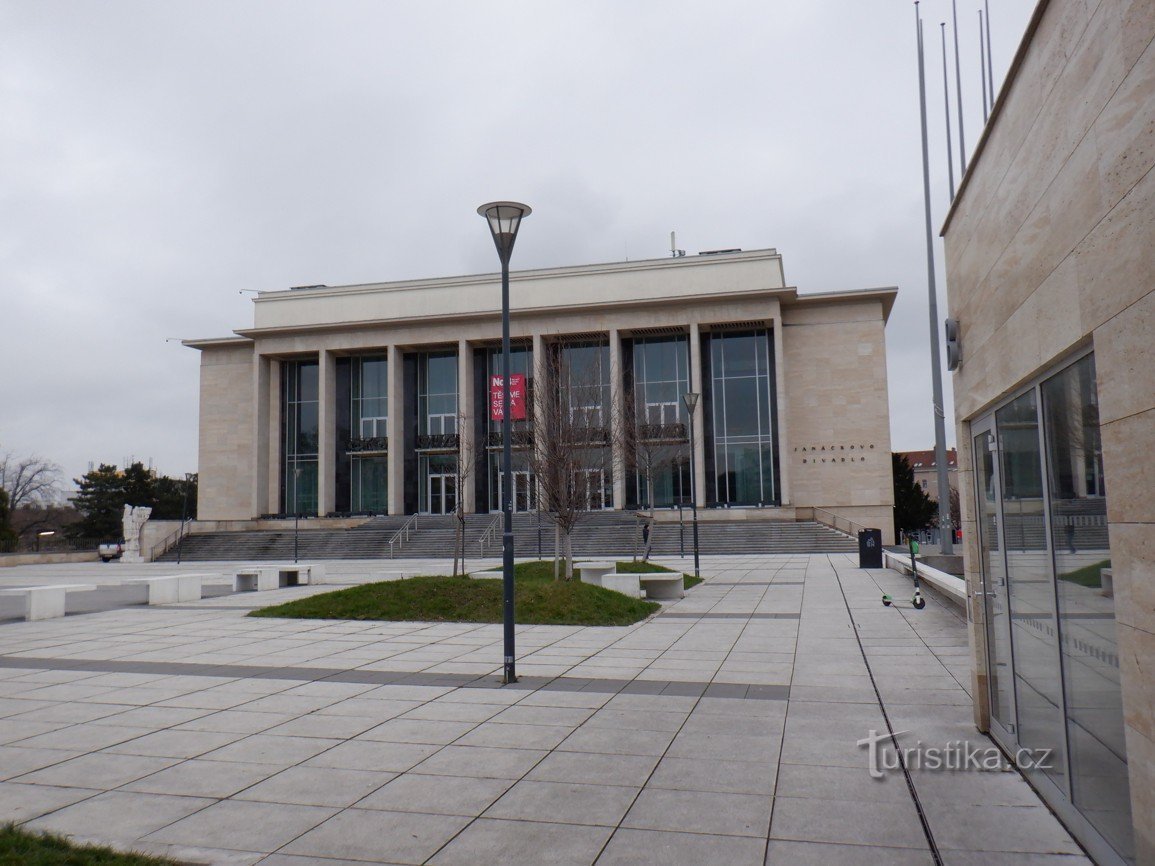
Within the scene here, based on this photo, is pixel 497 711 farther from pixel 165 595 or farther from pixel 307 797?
pixel 165 595

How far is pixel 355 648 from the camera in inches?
485

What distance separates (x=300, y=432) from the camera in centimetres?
6125

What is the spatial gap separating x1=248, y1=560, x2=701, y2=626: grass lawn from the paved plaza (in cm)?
203

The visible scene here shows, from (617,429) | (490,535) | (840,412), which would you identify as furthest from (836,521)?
(617,429)

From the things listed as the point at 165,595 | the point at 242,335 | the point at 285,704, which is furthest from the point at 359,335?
the point at 285,704

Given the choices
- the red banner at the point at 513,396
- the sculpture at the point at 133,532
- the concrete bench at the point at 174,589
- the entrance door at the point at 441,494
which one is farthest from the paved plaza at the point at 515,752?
the entrance door at the point at 441,494

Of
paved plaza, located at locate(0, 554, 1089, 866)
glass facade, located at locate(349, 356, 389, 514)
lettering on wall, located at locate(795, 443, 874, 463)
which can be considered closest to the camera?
paved plaza, located at locate(0, 554, 1089, 866)

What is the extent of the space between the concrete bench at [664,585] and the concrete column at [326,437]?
42.3 meters

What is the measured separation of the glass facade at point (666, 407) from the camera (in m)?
50.9

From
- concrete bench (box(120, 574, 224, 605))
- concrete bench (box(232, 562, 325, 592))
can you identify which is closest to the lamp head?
concrete bench (box(120, 574, 224, 605))

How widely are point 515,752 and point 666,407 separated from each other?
48215mm

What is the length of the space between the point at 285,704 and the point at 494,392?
48630 mm

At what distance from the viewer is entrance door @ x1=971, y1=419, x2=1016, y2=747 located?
6184 millimetres

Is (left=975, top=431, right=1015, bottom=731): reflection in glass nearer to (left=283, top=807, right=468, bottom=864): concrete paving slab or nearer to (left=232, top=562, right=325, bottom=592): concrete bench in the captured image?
(left=283, top=807, right=468, bottom=864): concrete paving slab
